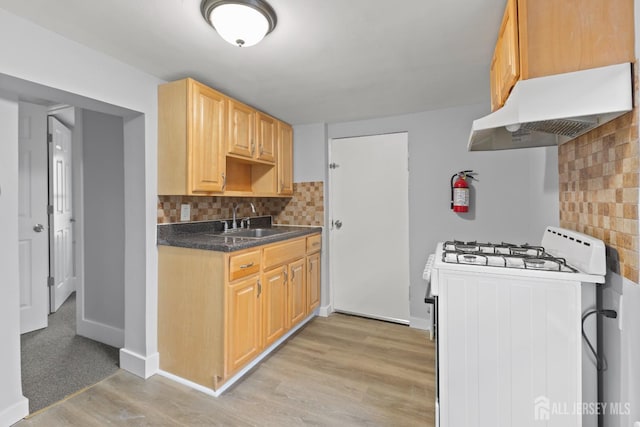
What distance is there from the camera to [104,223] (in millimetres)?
2488

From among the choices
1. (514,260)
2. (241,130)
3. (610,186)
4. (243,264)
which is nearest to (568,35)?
(610,186)

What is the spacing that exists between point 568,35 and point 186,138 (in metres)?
2.00

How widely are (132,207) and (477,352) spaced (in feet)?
7.26

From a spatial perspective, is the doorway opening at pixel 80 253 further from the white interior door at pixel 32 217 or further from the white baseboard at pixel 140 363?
the white baseboard at pixel 140 363

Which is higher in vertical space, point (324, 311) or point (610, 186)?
point (610, 186)

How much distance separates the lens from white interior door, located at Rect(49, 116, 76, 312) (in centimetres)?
312

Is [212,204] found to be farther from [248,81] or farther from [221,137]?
[248,81]

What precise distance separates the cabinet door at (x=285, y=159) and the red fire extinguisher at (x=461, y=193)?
1632 millimetres

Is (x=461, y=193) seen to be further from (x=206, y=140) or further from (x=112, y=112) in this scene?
(x=112, y=112)

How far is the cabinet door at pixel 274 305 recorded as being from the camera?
225 centimetres

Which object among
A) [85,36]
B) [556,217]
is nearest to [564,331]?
[556,217]

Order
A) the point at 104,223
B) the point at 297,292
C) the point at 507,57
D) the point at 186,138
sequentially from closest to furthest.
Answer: the point at 507,57, the point at 186,138, the point at 104,223, the point at 297,292

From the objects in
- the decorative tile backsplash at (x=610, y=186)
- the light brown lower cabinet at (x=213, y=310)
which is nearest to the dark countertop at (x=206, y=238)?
the light brown lower cabinet at (x=213, y=310)

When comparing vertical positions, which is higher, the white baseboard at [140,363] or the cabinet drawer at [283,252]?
the cabinet drawer at [283,252]
